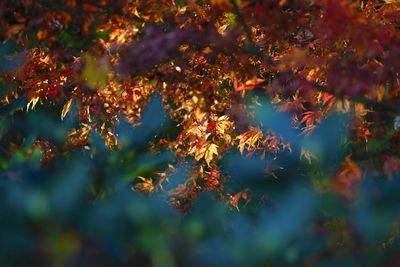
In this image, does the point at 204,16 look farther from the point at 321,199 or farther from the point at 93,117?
the point at 321,199

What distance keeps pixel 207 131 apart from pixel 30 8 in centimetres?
190

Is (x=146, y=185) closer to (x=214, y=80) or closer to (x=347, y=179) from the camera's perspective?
(x=214, y=80)

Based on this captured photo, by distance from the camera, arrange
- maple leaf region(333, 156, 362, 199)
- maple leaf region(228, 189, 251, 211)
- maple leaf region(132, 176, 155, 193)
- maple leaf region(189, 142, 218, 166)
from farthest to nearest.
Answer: maple leaf region(189, 142, 218, 166)
maple leaf region(228, 189, 251, 211)
maple leaf region(132, 176, 155, 193)
maple leaf region(333, 156, 362, 199)

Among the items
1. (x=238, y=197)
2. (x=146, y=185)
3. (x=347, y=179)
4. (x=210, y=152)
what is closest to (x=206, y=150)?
(x=210, y=152)

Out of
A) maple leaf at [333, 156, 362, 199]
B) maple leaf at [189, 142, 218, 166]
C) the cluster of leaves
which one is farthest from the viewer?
maple leaf at [189, 142, 218, 166]

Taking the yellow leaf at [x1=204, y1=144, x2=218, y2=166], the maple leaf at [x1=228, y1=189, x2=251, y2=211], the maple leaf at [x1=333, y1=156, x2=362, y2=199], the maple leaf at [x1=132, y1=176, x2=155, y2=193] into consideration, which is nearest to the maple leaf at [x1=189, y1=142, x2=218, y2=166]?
the yellow leaf at [x1=204, y1=144, x2=218, y2=166]

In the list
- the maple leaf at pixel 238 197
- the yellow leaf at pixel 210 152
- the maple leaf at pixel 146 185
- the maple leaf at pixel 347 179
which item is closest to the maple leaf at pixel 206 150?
the yellow leaf at pixel 210 152

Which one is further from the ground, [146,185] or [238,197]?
[146,185]

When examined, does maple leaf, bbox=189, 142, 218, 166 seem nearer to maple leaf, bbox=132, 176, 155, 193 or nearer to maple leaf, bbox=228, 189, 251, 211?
maple leaf, bbox=228, 189, 251, 211

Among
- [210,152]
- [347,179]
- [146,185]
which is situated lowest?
[210,152]

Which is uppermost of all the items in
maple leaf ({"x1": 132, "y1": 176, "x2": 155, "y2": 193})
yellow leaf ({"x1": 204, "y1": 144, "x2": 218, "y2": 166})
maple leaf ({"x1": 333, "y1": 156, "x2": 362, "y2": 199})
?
maple leaf ({"x1": 333, "y1": 156, "x2": 362, "y2": 199})

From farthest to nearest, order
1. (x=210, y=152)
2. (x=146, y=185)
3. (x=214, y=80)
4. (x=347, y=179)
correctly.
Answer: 1. (x=210, y=152)
2. (x=214, y=80)
3. (x=146, y=185)
4. (x=347, y=179)

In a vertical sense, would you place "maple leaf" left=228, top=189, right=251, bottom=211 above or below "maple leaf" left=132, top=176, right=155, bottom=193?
below

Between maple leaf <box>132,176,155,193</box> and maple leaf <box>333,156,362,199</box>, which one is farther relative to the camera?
maple leaf <box>132,176,155,193</box>
